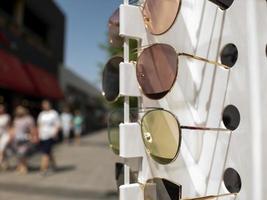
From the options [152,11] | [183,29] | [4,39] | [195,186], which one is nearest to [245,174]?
[195,186]

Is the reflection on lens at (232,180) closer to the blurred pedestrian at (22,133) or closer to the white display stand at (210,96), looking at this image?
the white display stand at (210,96)

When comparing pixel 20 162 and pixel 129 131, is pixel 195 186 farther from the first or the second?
pixel 20 162

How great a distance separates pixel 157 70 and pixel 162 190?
1.41 feet

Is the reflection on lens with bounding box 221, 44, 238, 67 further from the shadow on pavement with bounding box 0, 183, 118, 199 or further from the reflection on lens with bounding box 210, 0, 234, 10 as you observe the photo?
the shadow on pavement with bounding box 0, 183, 118, 199

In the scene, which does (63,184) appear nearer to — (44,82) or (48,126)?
(48,126)

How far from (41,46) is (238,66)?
22.1m

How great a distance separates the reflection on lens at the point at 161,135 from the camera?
120 cm

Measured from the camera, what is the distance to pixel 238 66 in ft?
3.89

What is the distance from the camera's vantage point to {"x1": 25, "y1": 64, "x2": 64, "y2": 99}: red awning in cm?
1936

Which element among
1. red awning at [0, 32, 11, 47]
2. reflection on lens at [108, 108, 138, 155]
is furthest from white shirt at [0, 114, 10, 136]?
reflection on lens at [108, 108, 138, 155]

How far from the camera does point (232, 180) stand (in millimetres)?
1208

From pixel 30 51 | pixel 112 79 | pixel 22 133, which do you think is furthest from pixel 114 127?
pixel 30 51

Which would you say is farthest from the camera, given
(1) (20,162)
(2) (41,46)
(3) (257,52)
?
(2) (41,46)

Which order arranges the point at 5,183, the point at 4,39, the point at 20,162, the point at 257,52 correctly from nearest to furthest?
the point at 257,52, the point at 5,183, the point at 20,162, the point at 4,39
